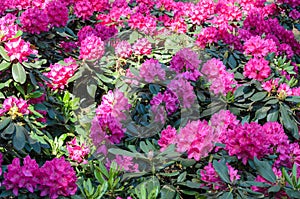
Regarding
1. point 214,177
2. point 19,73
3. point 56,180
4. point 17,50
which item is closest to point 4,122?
point 19,73

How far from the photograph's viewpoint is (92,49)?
2.77 metres

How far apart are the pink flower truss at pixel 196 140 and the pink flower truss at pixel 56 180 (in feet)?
1.66

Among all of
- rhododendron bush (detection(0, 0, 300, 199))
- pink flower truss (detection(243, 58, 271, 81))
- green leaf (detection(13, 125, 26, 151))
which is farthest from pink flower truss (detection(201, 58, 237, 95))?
green leaf (detection(13, 125, 26, 151))

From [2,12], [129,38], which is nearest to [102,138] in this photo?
[129,38]

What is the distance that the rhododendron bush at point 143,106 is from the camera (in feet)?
6.19

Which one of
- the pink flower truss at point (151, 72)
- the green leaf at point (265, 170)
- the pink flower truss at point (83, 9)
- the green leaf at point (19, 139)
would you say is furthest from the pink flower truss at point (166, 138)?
the pink flower truss at point (83, 9)

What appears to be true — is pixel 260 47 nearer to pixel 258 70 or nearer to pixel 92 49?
pixel 258 70

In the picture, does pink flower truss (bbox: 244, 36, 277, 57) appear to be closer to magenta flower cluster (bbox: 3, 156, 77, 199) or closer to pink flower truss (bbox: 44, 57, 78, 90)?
pink flower truss (bbox: 44, 57, 78, 90)

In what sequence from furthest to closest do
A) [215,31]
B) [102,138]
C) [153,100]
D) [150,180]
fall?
[215,31] < [153,100] < [102,138] < [150,180]

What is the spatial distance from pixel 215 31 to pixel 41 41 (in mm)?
1247

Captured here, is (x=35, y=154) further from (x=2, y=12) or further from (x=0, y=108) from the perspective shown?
(x=2, y=12)

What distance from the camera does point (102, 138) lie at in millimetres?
2322

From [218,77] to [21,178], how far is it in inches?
53.3

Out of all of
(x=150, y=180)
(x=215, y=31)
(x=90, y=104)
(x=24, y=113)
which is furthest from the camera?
(x=215, y=31)
